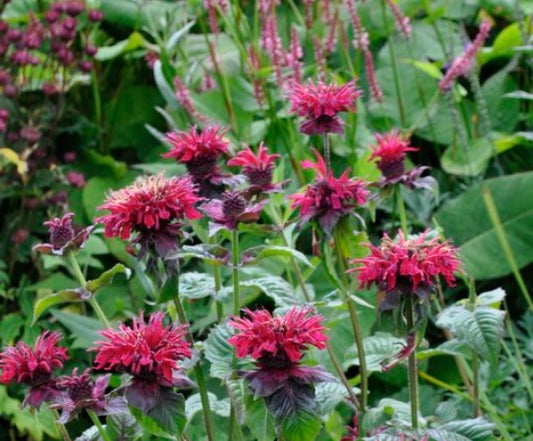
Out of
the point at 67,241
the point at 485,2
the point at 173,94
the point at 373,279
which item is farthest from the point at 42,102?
the point at 373,279

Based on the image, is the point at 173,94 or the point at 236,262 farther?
the point at 173,94

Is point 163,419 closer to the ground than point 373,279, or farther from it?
closer to the ground

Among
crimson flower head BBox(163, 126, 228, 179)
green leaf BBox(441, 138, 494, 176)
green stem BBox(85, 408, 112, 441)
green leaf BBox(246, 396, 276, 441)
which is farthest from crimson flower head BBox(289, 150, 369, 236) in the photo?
green leaf BBox(441, 138, 494, 176)

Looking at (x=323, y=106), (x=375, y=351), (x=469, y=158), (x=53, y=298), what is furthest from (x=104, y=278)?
(x=469, y=158)

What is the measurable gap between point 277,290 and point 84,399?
1.16 ft

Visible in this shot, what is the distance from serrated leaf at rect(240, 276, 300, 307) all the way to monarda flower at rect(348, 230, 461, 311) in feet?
0.75

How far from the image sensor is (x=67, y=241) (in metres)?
1.34

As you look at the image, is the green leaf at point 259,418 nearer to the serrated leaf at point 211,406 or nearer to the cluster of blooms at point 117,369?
the cluster of blooms at point 117,369

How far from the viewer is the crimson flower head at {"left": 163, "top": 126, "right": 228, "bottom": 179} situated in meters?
1.38

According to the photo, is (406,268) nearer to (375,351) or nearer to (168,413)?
(168,413)

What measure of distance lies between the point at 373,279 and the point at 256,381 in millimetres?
202

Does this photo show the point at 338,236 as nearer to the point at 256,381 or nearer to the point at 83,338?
the point at 256,381

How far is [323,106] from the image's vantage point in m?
1.40

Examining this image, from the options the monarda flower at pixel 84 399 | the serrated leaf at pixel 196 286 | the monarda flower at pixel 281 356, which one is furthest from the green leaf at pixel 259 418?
the serrated leaf at pixel 196 286
